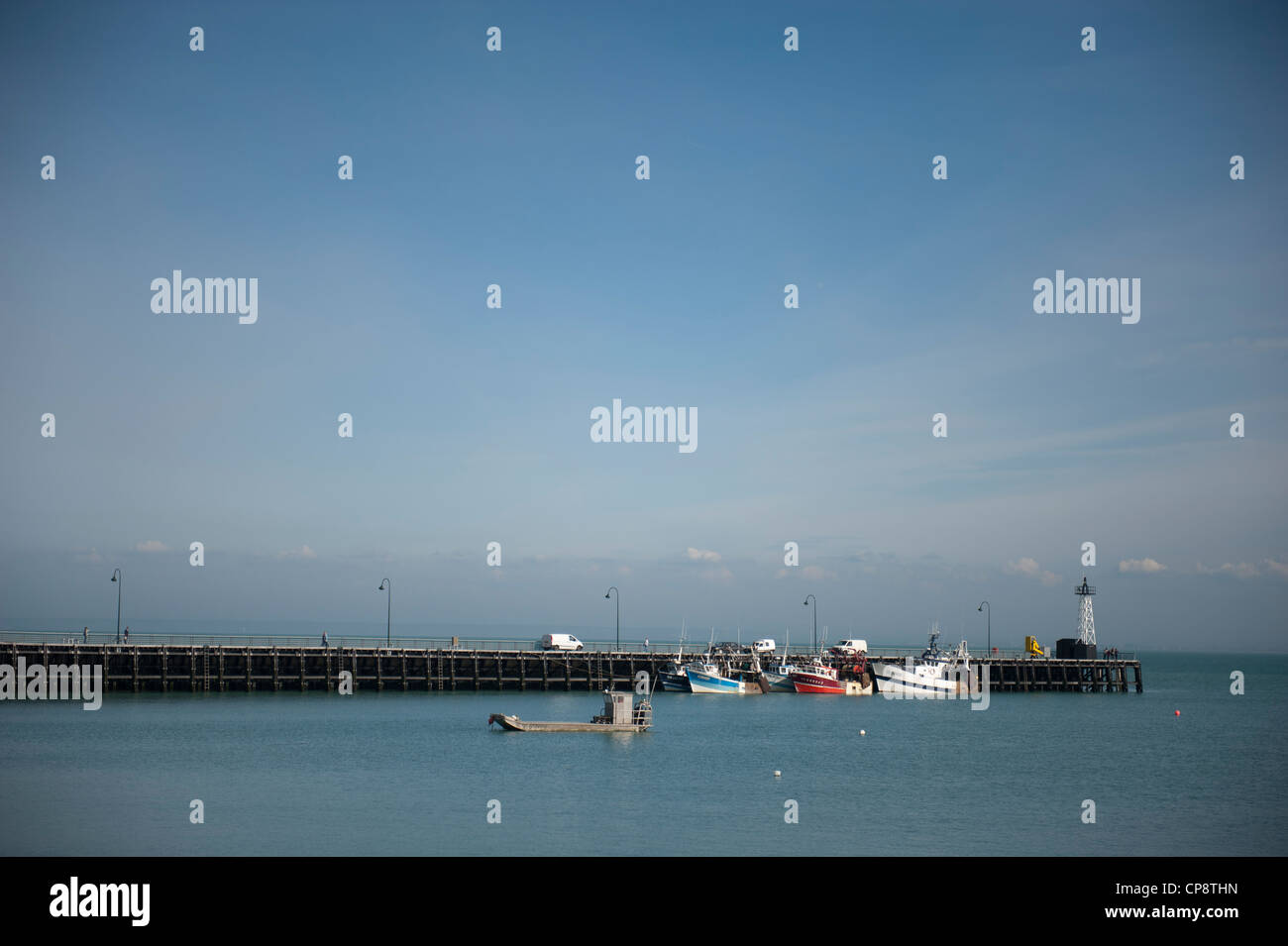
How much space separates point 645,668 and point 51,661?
5783 cm

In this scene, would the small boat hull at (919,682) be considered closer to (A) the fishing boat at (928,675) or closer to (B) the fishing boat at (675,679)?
(A) the fishing boat at (928,675)

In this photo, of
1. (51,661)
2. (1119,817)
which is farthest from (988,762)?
(51,661)

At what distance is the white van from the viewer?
11431 cm

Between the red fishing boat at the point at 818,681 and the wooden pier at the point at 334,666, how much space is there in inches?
522

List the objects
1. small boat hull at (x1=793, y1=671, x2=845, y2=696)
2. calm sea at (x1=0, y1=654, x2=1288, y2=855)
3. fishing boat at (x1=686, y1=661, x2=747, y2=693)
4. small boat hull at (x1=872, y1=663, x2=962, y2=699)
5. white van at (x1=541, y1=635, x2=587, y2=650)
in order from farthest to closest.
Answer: small boat hull at (x1=872, y1=663, x2=962, y2=699) → small boat hull at (x1=793, y1=671, x2=845, y2=696) → white van at (x1=541, y1=635, x2=587, y2=650) → fishing boat at (x1=686, y1=661, x2=747, y2=693) → calm sea at (x1=0, y1=654, x2=1288, y2=855)

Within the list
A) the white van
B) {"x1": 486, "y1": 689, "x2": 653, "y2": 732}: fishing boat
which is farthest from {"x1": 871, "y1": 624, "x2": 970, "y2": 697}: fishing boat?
{"x1": 486, "y1": 689, "x2": 653, "y2": 732}: fishing boat

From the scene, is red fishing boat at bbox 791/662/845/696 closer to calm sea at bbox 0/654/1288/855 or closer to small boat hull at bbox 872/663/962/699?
small boat hull at bbox 872/663/962/699

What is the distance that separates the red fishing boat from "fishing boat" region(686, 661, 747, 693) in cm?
818

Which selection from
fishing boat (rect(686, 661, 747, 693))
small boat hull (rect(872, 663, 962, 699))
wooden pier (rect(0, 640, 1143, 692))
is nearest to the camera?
wooden pier (rect(0, 640, 1143, 692))

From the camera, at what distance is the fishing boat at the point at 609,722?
68250mm

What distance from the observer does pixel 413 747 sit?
6169cm

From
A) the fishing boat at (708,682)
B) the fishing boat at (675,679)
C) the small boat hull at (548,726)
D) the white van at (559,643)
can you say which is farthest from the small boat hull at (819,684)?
the small boat hull at (548,726)
